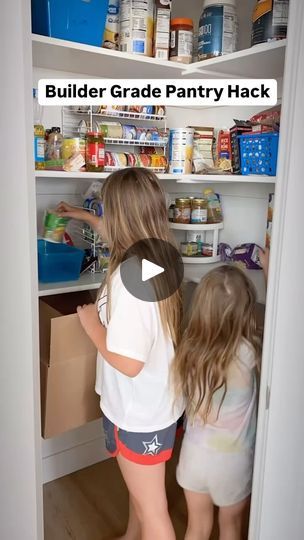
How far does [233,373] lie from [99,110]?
107 centimetres

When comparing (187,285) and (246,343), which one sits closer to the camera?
(246,343)

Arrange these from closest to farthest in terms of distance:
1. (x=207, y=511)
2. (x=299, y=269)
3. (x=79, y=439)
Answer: (x=299, y=269) < (x=207, y=511) < (x=79, y=439)

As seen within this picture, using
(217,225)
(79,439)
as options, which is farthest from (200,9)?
(79,439)

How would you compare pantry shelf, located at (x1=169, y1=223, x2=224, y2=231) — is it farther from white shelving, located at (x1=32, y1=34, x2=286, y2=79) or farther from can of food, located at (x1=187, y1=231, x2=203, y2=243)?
white shelving, located at (x1=32, y1=34, x2=286, y2=79)

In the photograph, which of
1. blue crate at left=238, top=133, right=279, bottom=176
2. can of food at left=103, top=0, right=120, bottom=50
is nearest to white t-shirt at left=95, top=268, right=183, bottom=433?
blue crate at left=238, top=133, right=279, bottom=176

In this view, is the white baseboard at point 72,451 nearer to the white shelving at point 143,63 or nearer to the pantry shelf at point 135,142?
the pantry shelf at point 135,142

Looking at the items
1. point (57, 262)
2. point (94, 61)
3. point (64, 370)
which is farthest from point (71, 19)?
point (64, 370)

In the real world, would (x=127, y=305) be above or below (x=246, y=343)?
above

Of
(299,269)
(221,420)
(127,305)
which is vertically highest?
(299,269)

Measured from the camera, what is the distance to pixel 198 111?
2205 millimetres

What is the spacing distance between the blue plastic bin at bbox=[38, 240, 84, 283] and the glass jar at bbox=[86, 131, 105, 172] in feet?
0.95

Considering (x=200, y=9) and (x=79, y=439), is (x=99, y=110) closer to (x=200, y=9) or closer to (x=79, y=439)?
(x=200, y=9)

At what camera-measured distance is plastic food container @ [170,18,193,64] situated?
169 centimetres

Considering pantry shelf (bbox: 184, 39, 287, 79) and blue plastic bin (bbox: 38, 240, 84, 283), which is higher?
pantry shelf (bbox: 184, 39, 287, 79)
